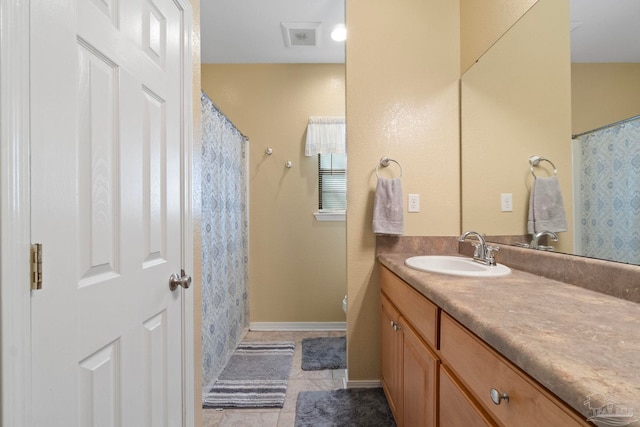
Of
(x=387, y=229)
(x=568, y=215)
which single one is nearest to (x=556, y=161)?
(x=568, y=215)

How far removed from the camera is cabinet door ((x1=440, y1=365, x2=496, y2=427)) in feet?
2.28

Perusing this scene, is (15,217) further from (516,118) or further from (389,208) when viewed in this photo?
(516,118)

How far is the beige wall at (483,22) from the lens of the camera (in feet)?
4.75

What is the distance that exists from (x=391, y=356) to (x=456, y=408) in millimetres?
743

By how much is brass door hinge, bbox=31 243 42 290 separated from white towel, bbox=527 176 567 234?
162cm

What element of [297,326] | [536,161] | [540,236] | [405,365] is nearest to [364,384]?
[405,365]

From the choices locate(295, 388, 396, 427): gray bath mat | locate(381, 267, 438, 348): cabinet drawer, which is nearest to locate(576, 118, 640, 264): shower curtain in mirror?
locate(381, 267, 438, 348): cabinet drawer

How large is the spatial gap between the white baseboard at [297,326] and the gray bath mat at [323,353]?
0.67ft

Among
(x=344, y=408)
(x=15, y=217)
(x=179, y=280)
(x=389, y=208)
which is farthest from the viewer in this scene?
(x=389, y=208)

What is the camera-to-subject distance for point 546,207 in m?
1.24

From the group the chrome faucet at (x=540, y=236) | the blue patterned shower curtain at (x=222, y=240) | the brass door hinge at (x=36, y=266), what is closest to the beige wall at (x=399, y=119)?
the chrome faucet at (x=540, y=236)

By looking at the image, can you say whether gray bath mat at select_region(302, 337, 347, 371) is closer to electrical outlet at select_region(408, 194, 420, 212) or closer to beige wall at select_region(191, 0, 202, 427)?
beige wall at select_region(191, 0, 202, 427)

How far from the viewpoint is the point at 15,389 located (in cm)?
50

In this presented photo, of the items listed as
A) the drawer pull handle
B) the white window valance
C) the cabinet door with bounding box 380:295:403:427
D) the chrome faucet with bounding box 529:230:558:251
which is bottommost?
the cabinet door with bounding box 380:295:403:427
